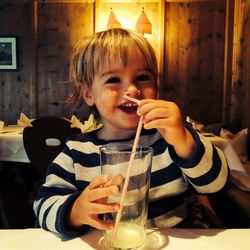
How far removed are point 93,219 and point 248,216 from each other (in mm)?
1362

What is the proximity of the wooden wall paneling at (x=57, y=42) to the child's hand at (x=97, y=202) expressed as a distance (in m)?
4.09

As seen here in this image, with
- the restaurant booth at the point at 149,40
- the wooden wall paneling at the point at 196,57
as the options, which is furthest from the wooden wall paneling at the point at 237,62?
the wooden wall paneling at the point at 196,57

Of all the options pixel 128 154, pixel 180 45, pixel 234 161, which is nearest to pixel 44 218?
pixel 128 154

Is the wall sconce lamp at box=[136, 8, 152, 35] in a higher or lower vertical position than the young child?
higher

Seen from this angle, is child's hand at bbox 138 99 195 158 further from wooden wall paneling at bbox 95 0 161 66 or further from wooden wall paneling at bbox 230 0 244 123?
wooden wall paneling at bbox 95 0 161 66

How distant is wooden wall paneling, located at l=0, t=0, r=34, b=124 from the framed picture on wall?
0.05m

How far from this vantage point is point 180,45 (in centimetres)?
464

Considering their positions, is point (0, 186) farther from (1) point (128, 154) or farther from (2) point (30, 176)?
(1) point (128, 154)

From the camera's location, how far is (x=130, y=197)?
0.58m

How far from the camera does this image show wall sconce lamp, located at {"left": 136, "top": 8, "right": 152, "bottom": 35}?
427 centimetres

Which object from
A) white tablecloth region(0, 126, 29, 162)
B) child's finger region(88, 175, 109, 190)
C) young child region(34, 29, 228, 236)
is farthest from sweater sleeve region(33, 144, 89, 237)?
white tablecloth region(0, 126, 29, 162)

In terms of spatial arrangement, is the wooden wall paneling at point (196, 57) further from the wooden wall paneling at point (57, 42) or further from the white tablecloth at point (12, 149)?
the white tablecloth at point (12, 149)

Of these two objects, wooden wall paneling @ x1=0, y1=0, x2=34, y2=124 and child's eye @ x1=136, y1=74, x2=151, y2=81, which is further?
wooden wall paneling @ x1=0, y1=0, x2=34, y2=124

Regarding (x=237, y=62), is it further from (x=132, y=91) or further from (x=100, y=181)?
(x=100, y=181)
